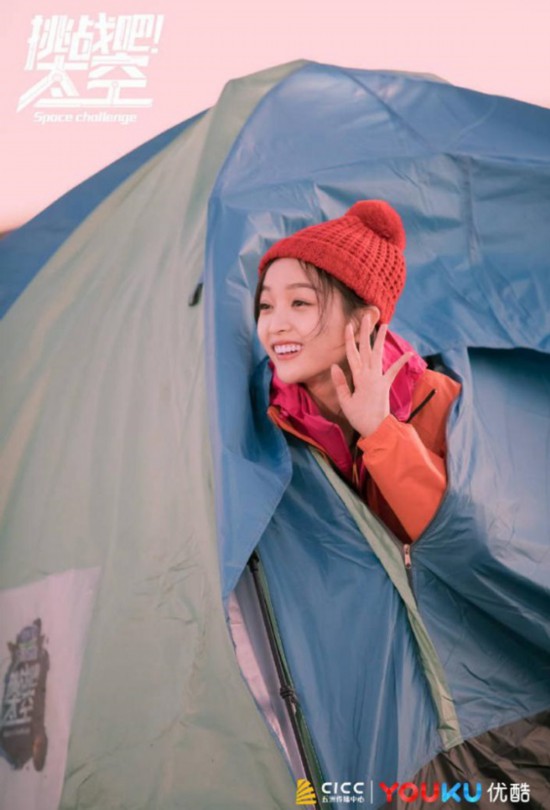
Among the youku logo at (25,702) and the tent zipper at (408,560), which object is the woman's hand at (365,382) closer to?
the tent zipper at (408,560)

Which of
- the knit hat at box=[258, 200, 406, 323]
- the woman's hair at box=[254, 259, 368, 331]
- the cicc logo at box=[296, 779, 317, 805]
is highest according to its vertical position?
the knit hat at box=[258, 200, 406, 323]

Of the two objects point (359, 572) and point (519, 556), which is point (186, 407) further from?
point (519, 556)

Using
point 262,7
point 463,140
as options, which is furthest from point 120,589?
point 262,7

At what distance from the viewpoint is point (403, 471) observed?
1.20 meters

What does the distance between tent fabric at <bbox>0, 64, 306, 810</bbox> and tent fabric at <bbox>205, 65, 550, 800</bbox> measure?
2.8 inches

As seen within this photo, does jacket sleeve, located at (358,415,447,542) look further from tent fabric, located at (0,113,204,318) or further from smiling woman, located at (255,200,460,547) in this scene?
tent fabric, located at (0,113,204,318)

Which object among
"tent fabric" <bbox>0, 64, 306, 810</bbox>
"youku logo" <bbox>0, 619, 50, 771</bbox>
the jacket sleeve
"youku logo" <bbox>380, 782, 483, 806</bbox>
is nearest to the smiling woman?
the jacket sleeve

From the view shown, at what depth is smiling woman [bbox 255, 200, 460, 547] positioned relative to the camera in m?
1.21

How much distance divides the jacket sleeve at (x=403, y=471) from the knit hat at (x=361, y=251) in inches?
7.1

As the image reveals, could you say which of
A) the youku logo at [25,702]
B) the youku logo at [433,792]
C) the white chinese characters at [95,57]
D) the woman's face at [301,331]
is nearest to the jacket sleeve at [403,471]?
the woman's face at [301,331]

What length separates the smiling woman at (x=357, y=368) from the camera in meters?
1.21

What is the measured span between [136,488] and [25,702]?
0.33 m

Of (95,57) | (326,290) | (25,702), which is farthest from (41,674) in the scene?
(95,57)

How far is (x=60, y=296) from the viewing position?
1622 mm
